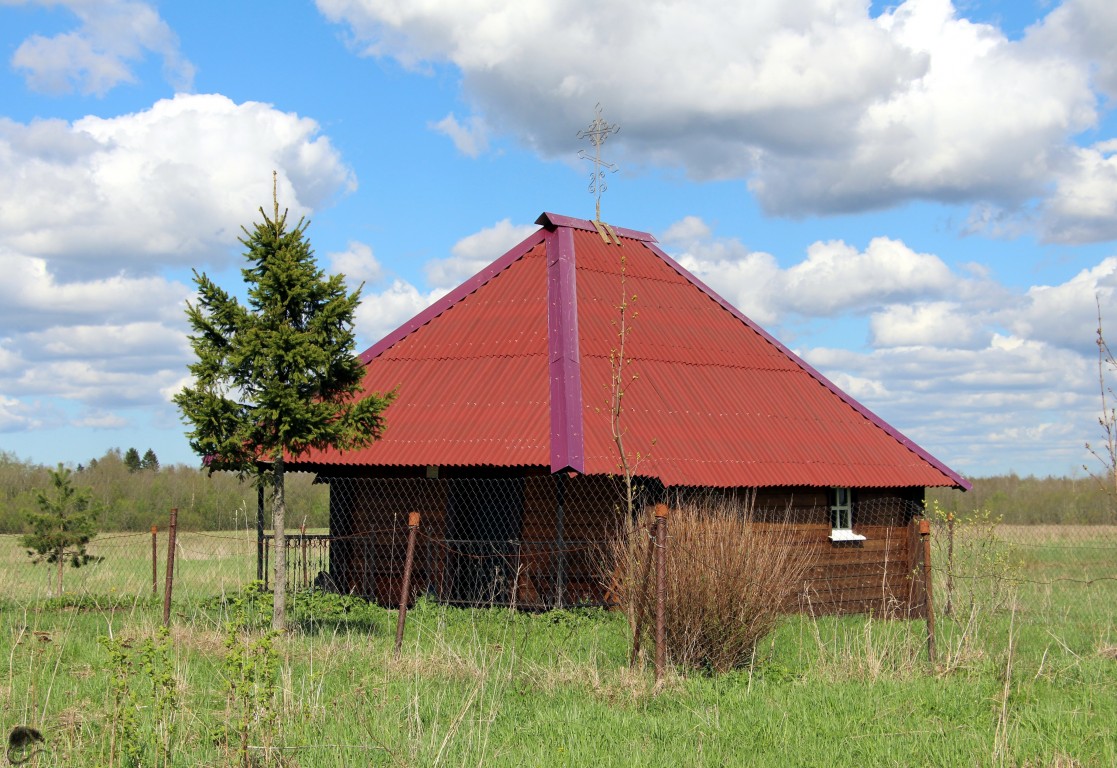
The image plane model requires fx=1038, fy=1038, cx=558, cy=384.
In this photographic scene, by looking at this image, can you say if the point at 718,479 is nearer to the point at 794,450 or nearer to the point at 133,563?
the point at 794,450

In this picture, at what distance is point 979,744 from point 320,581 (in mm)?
11521

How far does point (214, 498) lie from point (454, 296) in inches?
946

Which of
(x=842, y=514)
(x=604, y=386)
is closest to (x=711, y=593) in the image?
(x=604, y=386)

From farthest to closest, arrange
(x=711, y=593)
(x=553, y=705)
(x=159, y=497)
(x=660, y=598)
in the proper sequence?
(x=159, y=497)
(x=711, y=593)
(x=660, y=598)
(x=553, y=705)

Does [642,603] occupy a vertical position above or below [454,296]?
below

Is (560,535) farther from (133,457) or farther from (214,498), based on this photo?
(133,457)

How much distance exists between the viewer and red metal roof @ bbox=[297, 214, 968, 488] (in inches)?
592

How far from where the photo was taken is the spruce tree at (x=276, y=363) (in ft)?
37.0

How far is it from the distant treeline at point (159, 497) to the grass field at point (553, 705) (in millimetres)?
19100

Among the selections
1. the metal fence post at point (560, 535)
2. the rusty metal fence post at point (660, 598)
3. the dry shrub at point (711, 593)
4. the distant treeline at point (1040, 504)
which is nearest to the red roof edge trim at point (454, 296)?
the metal fence post at point (560, 535)

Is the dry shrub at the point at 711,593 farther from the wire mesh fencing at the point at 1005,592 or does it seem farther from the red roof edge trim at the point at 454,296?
the red roof edge trim at the point at 454,296

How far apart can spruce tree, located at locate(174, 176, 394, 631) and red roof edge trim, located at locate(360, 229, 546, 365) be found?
5957 millimetres

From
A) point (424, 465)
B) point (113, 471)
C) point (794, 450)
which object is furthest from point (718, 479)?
point (113, 471)

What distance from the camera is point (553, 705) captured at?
8.04m
